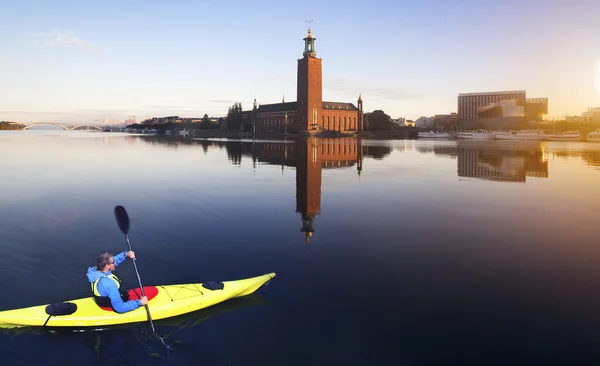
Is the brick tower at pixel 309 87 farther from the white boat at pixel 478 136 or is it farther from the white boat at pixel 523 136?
the white boat at pixel 523 136

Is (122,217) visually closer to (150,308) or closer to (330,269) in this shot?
(150,308)

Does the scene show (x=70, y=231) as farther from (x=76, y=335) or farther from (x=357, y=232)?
(x=357, y=232)

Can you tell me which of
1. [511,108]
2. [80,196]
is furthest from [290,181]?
[511,108]

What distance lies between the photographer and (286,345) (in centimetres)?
748

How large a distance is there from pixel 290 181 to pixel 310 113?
112 m

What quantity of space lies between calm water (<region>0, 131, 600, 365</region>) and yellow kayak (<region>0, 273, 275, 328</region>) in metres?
0.19

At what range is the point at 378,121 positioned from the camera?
184 m

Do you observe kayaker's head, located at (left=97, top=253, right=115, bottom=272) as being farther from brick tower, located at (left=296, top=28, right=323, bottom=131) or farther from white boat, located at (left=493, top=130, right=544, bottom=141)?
white boat, located at (left=493, top=130, right=544, bottom=141)

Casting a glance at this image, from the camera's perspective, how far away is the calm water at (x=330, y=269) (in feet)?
24.3

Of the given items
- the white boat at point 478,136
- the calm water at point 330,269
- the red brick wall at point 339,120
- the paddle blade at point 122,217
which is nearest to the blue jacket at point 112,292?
the calm water at point 330,269

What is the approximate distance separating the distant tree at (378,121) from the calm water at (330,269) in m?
162

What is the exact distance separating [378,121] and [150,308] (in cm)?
18220

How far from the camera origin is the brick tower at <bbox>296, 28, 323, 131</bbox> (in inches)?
5290

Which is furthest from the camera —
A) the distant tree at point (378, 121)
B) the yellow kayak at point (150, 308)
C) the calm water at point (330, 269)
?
the distant tree at point (378, 121)
